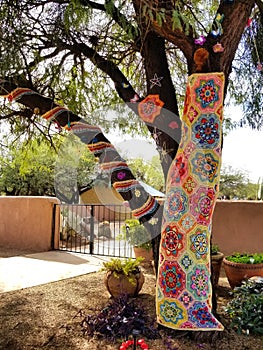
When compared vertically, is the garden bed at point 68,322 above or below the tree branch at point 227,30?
below

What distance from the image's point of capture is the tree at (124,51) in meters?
3.44

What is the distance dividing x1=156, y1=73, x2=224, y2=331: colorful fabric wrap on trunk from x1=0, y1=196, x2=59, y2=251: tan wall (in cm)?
560

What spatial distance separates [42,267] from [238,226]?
336 cm

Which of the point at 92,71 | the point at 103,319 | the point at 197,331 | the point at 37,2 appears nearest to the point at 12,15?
the point at 37,2

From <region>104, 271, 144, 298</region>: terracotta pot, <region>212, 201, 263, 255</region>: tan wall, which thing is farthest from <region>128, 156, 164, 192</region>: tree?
<region>104, 271, 144, 298</region>: terracotta pot

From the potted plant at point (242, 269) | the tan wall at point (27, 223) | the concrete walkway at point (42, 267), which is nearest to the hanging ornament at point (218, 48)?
the potted plant at point (242, 269)

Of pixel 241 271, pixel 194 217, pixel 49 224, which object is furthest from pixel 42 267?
pixel 194 217

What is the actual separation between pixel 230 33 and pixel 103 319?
9.01ft

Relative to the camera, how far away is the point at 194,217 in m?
3.26

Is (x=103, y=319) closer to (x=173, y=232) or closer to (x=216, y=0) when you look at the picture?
(x=173, y=232)

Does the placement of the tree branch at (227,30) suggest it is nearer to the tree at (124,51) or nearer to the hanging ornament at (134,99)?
the tree at (124,51)

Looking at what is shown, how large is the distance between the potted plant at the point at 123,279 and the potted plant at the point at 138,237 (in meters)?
1.68

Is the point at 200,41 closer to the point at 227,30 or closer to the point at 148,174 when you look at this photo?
the point at 227,30

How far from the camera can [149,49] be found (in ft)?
13.6
